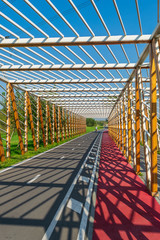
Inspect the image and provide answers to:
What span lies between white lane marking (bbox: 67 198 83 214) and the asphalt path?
0.18 metres

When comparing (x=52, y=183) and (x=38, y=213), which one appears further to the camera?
(x=52, y=183)

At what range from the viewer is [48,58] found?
37.3 ft

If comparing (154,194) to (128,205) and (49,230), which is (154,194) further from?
(49,230)

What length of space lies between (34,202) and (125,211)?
3.08m

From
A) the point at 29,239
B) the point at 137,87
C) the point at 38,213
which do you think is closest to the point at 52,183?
the point at 38,213

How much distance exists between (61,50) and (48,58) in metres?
1.45

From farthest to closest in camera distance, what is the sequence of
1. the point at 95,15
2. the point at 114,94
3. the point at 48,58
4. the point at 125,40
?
the point at 114,94, the point at 48,58, the point at 125,40, the point at 95,15

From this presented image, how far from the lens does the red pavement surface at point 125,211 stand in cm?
468

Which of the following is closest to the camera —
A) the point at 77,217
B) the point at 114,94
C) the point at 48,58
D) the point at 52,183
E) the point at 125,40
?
the point at 77,217

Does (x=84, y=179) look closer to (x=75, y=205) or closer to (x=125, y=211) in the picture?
(x=75, y=205)

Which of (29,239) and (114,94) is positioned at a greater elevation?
(114,94)

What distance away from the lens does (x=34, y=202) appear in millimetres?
6562

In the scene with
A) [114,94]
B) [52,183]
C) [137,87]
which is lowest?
[52,183]

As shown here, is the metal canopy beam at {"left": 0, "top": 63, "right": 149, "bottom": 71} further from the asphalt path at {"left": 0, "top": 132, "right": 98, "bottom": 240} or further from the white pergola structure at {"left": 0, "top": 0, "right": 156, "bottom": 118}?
the asphalt path at {"left": 0, "top": 132, "right": 98, "bottom": 240}
